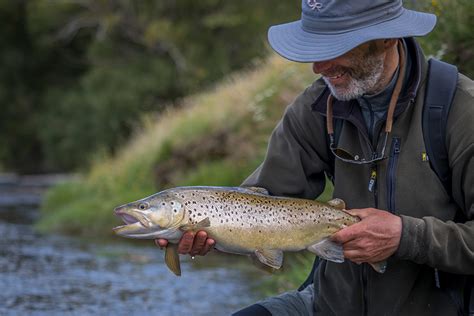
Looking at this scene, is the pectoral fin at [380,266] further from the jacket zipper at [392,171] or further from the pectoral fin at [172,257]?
the pectoral fin at [172,257]

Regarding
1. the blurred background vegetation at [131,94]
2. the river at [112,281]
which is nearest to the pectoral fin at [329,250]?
the river at [112,281]

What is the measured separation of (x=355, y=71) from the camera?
11.3 feet

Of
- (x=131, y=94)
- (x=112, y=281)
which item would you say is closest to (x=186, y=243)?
(x=112, y=281)

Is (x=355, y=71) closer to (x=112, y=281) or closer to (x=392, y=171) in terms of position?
(x=392, y=171)

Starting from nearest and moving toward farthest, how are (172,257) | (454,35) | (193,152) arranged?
(172,257)
(454,35)
(193,152)

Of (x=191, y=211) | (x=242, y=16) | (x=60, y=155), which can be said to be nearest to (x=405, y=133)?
(x=191, y=211)

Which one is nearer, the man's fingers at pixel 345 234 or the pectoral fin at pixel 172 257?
the man's fingers at pixel 345 234

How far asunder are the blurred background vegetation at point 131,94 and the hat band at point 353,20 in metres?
5.57

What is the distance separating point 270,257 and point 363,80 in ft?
2.08

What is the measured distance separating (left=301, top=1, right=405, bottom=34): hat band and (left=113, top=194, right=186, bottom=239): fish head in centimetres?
72

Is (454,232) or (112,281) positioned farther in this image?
(112,281)

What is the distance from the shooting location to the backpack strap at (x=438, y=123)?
3.39m

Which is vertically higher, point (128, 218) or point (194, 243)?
point (128, 218)

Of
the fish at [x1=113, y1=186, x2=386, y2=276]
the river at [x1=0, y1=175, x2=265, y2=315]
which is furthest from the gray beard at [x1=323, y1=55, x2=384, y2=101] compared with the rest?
the river at [x1=0, y1=175, x2=265, y2=315]
